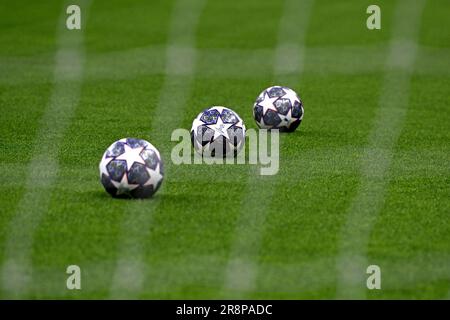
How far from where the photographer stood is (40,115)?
11.9m

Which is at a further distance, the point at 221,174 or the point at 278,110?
the point at 278,110

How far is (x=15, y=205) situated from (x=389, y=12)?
686 inches

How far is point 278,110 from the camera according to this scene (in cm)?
1091

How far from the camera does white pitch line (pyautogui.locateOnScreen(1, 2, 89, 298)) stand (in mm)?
6117

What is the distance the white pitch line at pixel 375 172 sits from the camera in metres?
6.26

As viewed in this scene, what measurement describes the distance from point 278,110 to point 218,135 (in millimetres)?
1643

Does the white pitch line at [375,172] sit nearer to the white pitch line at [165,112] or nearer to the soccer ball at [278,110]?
the soccer ball at [278,110]

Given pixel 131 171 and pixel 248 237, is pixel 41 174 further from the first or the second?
pixel 248 237

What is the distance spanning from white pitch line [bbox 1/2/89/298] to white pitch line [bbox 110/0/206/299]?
0.59 meters

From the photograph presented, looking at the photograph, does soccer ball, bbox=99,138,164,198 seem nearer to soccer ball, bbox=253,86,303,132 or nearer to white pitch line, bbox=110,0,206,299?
white pitch line, bbox=110,0,206,299

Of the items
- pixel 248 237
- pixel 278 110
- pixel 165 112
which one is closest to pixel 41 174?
pixel 248 237

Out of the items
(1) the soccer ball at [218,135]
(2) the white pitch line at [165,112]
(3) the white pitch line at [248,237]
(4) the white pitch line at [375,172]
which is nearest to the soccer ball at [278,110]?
(4) the white pitch line at [375,172]

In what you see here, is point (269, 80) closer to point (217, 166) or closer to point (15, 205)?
point (217, 166)

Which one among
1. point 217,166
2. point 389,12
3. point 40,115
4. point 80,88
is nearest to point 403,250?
point 217,166
